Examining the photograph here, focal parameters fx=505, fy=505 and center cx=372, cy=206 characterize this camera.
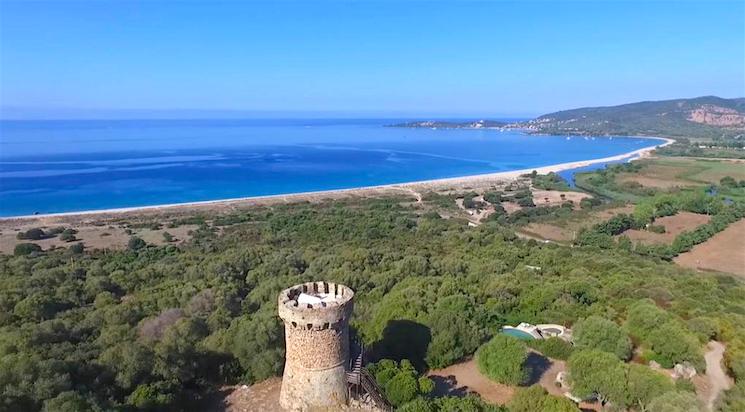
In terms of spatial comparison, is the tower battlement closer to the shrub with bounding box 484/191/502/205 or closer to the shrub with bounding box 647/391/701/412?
the shrub with bounding box 647/391/701/412

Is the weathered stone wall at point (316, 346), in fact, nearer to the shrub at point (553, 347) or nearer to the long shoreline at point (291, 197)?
the shrub at point (553, 347)

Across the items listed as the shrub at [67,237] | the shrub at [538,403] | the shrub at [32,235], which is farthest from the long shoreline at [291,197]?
the shrub at [538,403]

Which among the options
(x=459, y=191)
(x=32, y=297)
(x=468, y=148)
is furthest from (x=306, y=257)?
(x=468, y=148)

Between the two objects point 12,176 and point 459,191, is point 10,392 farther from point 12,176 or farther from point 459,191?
point 12,176

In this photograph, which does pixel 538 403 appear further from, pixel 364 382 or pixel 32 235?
pixel 32 235

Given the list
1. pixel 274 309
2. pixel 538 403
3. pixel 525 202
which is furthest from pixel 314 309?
pixel 525 202

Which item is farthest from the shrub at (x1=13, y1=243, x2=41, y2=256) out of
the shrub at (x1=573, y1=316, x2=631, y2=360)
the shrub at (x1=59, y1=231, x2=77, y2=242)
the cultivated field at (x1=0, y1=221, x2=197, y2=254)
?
the shrub at (x1=573, y1=316, x2=631, y2=360)

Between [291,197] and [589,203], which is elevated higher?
[589,203]

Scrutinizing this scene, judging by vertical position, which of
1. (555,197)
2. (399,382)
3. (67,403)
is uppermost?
(67,403)
